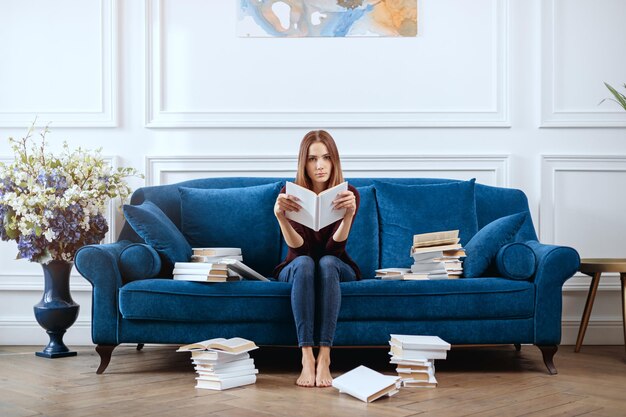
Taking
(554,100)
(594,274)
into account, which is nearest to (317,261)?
(594,274)

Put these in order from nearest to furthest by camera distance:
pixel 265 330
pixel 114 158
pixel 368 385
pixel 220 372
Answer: pixel 368 385
pixel 220 372
pixel 265 330
pixel 114 158

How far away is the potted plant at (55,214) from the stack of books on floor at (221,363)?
1.12 meters

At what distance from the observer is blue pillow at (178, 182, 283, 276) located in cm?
394

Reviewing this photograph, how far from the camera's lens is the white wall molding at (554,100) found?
14.5 ft

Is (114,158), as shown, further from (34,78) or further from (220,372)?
(220,372)

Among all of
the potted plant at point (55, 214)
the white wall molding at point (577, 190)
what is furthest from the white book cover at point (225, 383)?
the white wall molding at point (577, 190)

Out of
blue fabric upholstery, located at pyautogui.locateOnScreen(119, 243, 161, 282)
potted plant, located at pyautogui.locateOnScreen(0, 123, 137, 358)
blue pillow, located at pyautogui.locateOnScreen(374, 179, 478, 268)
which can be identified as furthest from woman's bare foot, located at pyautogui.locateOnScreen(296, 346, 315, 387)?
potted plant, located at pyautogui.locateOnScreen(0, 123, 137, 358)

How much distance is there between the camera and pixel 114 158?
4.41 m

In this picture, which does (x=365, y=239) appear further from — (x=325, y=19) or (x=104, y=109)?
(x=104, y=109)

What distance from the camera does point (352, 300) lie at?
3.36m

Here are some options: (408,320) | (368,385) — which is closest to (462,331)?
(408,320)

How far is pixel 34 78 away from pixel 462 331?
112 inches

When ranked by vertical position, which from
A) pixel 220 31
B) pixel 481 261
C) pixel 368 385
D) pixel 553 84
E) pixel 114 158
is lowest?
pixel 368 385

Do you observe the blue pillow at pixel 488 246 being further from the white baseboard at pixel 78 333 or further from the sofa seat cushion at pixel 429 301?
the white baseboard at pixel 78 333
